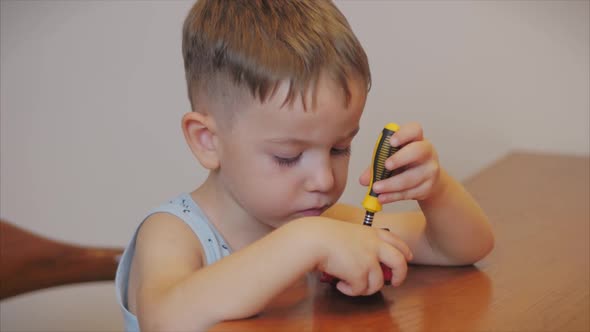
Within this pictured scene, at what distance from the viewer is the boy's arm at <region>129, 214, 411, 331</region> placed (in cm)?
66

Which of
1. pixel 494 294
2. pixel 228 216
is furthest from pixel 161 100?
pixel 494 294

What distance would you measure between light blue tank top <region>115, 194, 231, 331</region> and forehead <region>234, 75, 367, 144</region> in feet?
0.59

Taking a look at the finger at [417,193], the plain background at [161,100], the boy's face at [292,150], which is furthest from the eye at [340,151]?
the plain background at [161,100]

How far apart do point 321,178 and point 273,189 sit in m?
0.07

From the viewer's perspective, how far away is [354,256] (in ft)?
2.30

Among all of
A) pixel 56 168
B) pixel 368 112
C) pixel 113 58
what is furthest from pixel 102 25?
pixel 368 112

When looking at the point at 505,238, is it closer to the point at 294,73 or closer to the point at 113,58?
the point at 294,73

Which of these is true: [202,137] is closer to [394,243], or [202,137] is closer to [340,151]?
[340,151]

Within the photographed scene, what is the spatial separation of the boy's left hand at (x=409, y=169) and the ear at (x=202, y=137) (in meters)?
0.23

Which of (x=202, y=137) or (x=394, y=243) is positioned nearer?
(x=394, y=243)

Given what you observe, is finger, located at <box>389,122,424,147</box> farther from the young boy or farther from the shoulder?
the shoulder

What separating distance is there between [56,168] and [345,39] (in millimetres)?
981

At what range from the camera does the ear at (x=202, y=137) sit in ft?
2.96

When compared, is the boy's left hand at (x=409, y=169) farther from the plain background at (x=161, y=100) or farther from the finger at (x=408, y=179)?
the plain background at (x=161, y=100)
